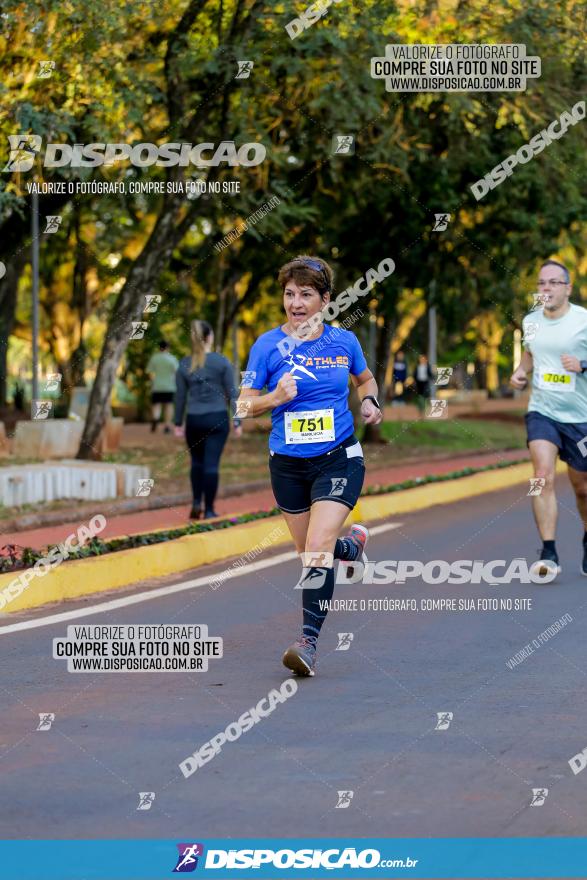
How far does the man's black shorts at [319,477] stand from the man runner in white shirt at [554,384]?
306 cm

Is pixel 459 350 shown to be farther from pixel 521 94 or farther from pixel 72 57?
pixel 72 57

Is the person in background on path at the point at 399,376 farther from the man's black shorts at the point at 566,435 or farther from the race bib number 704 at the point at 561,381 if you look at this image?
the race bib number 704 at the point at 561,381

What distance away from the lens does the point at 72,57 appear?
17047 millimetres

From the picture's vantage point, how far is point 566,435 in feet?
38.4

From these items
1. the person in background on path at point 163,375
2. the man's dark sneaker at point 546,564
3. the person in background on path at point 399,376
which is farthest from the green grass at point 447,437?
the man's dark sneaker at point 546,564

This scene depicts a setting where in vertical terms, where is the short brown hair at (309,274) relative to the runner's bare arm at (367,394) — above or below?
above

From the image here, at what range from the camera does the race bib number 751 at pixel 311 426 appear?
8.47m

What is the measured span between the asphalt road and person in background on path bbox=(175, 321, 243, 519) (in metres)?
4.46

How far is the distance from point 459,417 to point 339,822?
37854mm

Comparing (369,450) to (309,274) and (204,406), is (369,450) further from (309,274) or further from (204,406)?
(309,274)

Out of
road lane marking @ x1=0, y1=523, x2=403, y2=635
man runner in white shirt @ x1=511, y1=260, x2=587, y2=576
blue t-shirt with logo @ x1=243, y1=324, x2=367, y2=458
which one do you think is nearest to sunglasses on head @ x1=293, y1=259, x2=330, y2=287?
blue t-shirt with logo @ x1=243, y1=324, x2=367, y2=458

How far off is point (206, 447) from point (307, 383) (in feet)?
23.7

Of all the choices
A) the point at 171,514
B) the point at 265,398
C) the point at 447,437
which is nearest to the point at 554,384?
the point at 265,398

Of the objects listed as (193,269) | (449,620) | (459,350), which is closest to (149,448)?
(193,269)
